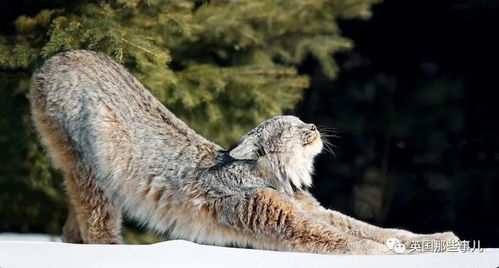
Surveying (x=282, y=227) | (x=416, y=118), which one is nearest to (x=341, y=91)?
(x=416, y=118)

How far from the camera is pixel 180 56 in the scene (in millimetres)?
8289

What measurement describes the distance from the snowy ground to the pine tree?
1.94 metres

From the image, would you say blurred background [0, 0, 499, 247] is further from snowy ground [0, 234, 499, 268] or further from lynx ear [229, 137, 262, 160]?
snowy ground [0, 234, 499, 268]

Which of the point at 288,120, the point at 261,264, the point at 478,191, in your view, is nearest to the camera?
the point at 261,264

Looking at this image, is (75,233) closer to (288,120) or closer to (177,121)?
(177,121)

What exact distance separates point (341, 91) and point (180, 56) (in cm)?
328

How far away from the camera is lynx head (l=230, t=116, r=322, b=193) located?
566cm

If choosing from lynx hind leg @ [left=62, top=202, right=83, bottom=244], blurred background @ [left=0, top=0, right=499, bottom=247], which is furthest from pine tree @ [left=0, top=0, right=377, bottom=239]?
lynx hind leg @ [left=62, top=202, right=83, bottom=244]

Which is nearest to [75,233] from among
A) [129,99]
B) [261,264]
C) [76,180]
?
[76,180]

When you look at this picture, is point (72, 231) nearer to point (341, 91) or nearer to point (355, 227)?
point (355, 227)

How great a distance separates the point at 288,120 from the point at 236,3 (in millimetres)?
2652

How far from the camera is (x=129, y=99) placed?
5.91 m

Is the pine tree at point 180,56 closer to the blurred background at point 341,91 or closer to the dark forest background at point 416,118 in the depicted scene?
the blurred background at point 341,91

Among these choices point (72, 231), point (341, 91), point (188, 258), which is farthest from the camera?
point (341, 91)
